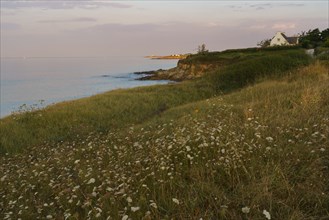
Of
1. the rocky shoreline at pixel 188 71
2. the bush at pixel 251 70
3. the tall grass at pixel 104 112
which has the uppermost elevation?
the bush at pixel 251 70

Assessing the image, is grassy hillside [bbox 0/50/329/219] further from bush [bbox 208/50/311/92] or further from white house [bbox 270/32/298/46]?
white house [bbox 270/32/298/46]

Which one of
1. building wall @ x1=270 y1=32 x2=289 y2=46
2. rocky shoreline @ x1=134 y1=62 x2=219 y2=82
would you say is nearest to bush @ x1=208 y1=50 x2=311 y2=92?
rocky shoreline @ x1=134 y1=62 x2=219 y2=82

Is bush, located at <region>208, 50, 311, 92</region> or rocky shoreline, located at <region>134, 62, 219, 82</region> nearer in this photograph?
bush, located at <region>208, 50, 311, 92</region>

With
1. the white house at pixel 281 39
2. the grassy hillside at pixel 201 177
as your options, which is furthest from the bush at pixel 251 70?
the white house at pixel 281 39

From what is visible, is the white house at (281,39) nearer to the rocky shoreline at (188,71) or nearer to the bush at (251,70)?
the rocky shoreline at (188,71)

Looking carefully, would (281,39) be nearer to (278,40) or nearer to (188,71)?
(278,40)

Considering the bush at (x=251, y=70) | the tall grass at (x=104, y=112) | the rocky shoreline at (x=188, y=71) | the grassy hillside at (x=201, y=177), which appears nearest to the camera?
the grassy hillside at (x=201, y=177)

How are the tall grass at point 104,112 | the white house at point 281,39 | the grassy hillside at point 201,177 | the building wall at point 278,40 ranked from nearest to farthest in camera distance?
the grassy hillside at point 201,177 < the tall grass at point 104,112 < the white house at point 281,39 < the building wall at point 278,40

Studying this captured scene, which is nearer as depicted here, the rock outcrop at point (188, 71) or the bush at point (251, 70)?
the bush at point (251, 70)

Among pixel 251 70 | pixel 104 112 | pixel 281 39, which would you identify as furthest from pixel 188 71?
pixel 104 112

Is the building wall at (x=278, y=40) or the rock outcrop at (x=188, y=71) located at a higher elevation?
the building wall at (x=278, y=40)

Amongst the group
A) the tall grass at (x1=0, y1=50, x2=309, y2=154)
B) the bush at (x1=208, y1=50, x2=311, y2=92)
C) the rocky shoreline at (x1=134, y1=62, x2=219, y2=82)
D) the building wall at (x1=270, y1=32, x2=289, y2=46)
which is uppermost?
the building wall at (x1=270, y1=32, x2=289, y2=46)

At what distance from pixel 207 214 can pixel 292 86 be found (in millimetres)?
10385

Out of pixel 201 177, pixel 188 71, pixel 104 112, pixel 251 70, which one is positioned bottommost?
pixel 188 71
